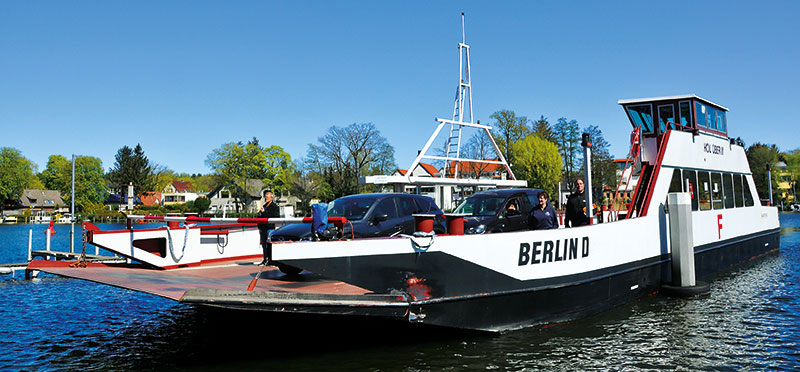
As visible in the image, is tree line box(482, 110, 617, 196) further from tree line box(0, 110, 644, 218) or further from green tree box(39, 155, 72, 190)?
green tree box(39, 155, 72, 190)

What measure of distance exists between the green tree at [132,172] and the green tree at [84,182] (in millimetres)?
2391

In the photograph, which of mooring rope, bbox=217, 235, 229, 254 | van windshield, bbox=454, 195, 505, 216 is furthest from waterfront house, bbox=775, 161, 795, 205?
mooring rope, bbox=217, 235, 229, 254

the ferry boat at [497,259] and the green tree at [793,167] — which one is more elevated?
the green tree at [793,167]

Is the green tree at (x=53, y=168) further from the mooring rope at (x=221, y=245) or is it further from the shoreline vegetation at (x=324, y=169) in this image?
the mooring rope at (x=221, y=245)

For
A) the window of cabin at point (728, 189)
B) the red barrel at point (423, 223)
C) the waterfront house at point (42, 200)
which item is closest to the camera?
the red barrel at point (423, 223)

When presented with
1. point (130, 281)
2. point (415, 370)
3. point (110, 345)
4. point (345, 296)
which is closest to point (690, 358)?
point (415, 370)

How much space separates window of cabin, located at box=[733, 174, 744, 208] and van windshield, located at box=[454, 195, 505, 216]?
9808 millimetres

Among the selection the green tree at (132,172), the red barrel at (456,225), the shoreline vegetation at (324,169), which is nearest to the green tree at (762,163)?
the shoreline vegetation at (324,169)

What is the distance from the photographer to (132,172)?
328ft

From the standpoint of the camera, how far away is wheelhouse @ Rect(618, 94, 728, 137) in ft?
47.1

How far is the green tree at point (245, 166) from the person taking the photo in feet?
254

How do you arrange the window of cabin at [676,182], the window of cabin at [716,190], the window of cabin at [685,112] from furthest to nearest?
the window of cabin at [716,190], the window of cabin at [685,112], the window of cabin at [676,182]

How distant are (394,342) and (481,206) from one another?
4229 mm

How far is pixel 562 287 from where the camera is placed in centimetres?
906
